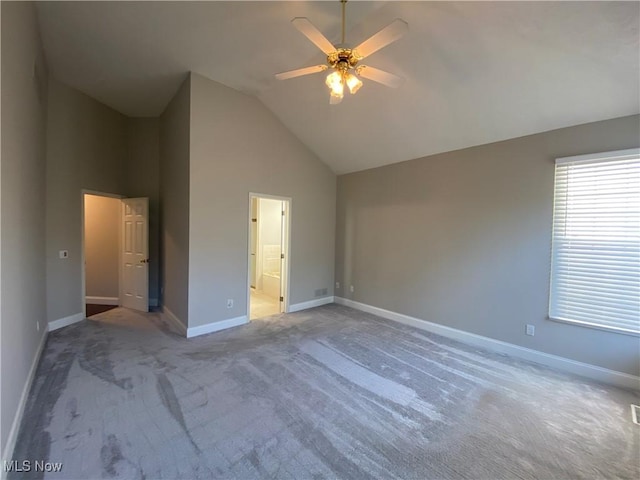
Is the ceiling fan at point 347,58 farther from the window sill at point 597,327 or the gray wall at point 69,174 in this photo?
the gray wall at point 69,174

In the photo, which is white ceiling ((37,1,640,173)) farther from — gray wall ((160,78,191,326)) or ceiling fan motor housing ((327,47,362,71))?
ceiling fan motor housing ((327,47,362,71))

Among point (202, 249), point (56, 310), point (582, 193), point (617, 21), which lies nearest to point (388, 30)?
point (617, 21)

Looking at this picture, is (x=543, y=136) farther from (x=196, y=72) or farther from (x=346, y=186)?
(x=196, y=72)

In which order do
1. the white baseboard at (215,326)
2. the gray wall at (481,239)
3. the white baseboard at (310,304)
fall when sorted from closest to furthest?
1. the gray wall at (481,239)
2. the white baseboard at (215,326)
3. the white baseboard at (310,304)

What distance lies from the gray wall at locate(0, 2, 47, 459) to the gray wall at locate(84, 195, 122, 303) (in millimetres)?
2320

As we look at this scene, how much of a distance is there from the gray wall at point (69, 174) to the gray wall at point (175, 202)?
93 centimetres

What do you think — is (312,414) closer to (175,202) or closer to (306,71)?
(306,71)

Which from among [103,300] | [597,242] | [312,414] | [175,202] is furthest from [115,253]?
[597,242]

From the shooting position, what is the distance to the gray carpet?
1741 millimetres

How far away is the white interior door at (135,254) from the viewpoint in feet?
15.7

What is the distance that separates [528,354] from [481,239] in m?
1.48

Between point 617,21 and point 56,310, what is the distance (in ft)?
22.5

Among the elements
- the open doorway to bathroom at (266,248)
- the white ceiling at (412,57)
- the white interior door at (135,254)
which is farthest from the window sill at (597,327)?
the white interior door at (135,254)

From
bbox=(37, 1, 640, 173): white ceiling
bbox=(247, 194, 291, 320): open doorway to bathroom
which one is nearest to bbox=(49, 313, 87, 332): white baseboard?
bbox=(247, 194, 291, 320): open doorway to bathroom
